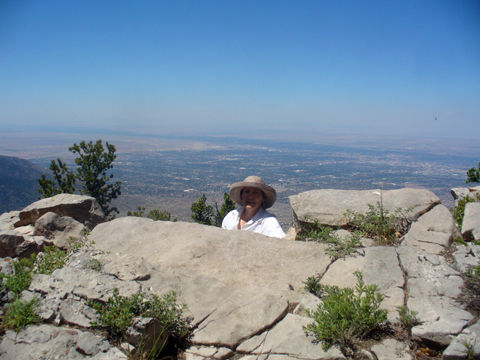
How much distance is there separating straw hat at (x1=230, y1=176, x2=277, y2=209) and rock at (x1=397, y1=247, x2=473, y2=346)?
2.61 meters

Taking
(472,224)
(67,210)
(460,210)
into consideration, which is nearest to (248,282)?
(472,224)

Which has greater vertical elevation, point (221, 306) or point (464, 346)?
point (464, 346)

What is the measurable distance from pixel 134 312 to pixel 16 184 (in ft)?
154

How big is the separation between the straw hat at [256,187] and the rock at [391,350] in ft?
11.7

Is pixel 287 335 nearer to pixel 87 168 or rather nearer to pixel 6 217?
pixel 6 217

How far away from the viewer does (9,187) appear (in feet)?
123

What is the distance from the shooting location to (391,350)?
2342 mm

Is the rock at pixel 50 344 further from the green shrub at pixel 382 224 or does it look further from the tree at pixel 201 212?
the tree at pixel 201 212

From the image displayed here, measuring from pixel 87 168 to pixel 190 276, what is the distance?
1672 centimetres

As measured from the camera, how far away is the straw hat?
569 cm

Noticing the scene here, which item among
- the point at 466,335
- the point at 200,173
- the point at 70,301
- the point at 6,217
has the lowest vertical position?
the point at 200,173

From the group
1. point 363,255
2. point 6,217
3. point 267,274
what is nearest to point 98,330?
point 267,274

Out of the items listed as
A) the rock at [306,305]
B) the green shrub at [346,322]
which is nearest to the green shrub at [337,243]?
the rock at [306,305]

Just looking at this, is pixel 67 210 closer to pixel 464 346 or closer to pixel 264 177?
pixel 464 346
